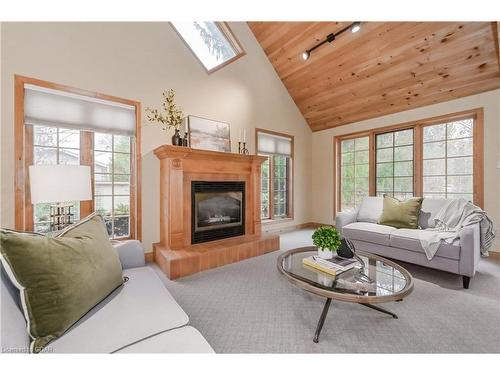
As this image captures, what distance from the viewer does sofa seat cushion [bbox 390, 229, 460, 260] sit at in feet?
7.25

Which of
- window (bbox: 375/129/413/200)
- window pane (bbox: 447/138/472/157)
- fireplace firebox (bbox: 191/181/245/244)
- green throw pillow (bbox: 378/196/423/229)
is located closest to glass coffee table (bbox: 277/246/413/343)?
green throw pillow (bbox: 378/196/423/229)

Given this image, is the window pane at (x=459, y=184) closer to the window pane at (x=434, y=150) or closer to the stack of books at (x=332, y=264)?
the window pane at (x=434, y=150)

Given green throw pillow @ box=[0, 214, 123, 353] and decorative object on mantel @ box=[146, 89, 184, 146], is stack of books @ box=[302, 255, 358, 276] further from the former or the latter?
decorative object on mantel @ box=[146, 89, 184, 146]

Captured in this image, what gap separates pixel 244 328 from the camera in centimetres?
156

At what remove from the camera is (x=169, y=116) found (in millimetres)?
3070

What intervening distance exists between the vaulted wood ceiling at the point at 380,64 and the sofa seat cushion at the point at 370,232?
91.0 inches

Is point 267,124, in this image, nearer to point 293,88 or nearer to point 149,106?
point 293,88

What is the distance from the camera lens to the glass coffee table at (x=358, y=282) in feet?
4.26

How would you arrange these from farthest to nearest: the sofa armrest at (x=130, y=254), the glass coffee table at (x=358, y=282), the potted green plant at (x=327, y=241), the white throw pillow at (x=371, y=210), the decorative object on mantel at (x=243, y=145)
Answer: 1. the decorative object on mantel at (x=243, y=145)
2. the white throw pillow at (x=371, y=210)
3. the potted green plant at (x=327, y=241)
4. the sofa armrest at (x=130, y=254)
5. the glass coffee table at (x=358, y=282)

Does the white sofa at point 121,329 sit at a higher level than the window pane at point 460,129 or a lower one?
lower

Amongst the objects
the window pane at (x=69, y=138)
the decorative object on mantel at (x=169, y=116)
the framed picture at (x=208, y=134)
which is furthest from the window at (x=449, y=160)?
the window pane at (x=69, y=138)

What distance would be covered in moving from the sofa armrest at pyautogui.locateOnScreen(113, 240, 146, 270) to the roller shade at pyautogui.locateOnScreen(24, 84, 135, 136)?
169cm

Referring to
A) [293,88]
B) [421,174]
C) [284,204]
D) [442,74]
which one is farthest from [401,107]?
[284,204]

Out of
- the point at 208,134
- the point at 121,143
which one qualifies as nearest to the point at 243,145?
the point at 208,134
